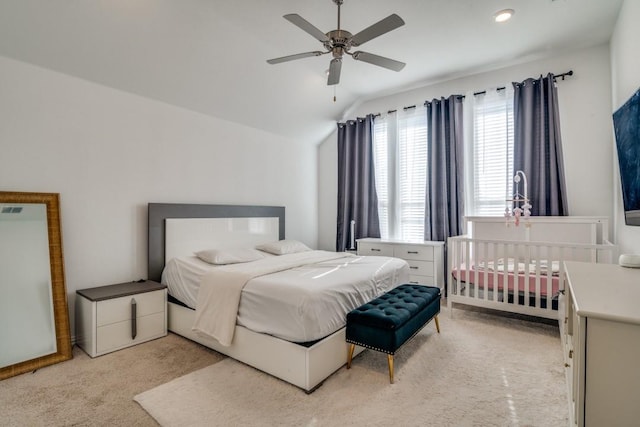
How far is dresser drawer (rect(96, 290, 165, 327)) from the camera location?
8.42 feet

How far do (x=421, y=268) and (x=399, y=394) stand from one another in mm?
2221

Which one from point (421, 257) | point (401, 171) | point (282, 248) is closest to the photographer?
point (282, 248)

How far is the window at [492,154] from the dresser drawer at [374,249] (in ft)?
3.78

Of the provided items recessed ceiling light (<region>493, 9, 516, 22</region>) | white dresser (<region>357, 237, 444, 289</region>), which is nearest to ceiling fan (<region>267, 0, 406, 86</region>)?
recessed ceiling light (<region>493, 9, 516, 22</region>)

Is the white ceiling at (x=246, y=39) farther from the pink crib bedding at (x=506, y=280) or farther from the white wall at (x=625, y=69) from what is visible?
the pink crib bedding at (x=506, y=280)

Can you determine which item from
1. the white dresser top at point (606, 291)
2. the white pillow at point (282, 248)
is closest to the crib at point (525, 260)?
the white dresser top at point (606, 291)

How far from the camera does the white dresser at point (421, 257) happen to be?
3.95 meters

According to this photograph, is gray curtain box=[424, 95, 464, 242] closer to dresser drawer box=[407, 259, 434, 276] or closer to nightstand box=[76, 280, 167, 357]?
dresser drawer box=[407, 259, 434, 276]

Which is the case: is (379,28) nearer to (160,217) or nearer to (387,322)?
(387,322)

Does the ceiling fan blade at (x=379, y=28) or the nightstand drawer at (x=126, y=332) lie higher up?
the ceiling fan blade at (x=379, y=28)

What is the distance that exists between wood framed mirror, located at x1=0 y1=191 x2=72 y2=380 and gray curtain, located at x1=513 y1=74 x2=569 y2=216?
4705 mm

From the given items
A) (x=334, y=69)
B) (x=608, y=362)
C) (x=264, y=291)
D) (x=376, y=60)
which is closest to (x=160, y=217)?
(x=264, y=291)

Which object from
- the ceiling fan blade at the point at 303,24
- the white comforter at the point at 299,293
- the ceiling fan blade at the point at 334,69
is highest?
the ceiling fan blade at the point at 303,24

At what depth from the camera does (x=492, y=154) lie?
395cm
